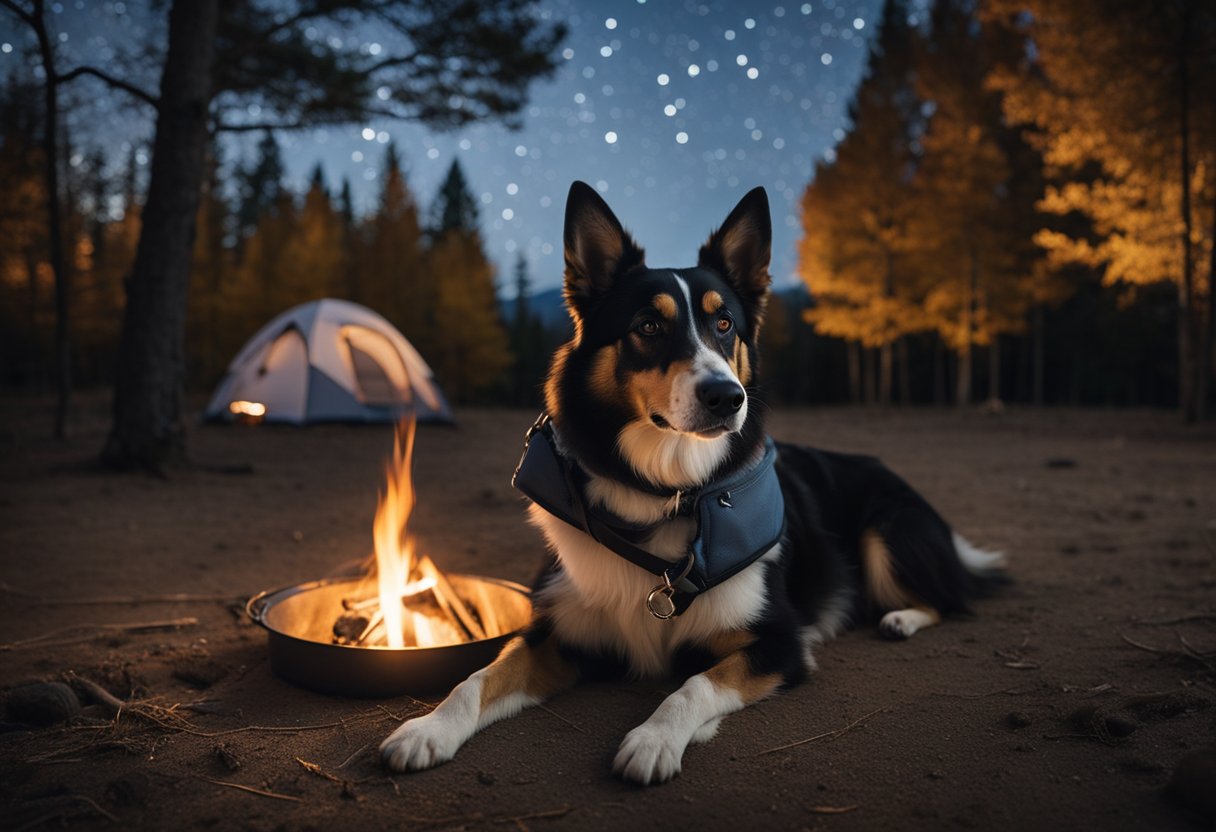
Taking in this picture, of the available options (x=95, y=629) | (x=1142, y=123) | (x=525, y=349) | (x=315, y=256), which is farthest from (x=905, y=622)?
(x=525, y=349)

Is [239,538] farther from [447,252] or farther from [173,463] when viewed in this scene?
[447,252]

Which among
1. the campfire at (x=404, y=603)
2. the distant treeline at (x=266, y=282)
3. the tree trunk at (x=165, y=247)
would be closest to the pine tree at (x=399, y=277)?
the distant treeline at (x=266, y=282)

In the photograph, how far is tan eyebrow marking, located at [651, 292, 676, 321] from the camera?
9.52ft

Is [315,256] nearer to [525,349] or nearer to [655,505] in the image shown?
[525,349]

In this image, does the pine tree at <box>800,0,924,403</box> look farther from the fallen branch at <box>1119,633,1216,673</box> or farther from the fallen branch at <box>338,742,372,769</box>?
the fallen branch at <box>338,742,372,769</box>

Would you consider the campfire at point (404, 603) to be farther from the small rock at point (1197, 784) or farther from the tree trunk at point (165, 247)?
the tree trunk at point (165, 247)

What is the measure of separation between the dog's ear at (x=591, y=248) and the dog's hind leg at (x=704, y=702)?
5.10 feet

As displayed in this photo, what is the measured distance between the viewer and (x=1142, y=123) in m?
12.6

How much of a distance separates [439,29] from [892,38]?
18.0 m

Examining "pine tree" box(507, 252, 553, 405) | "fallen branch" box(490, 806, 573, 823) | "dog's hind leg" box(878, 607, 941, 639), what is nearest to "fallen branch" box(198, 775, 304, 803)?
"fallen branch" box(490, 806, 573, 823)

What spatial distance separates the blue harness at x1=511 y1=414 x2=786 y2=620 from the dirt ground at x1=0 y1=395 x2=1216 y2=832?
0.48 meters

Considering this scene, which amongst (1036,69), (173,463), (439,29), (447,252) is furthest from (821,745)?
(447,252)

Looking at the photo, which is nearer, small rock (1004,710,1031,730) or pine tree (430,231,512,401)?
small rock (1004,710,1031,730)

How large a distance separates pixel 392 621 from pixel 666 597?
1.25m
